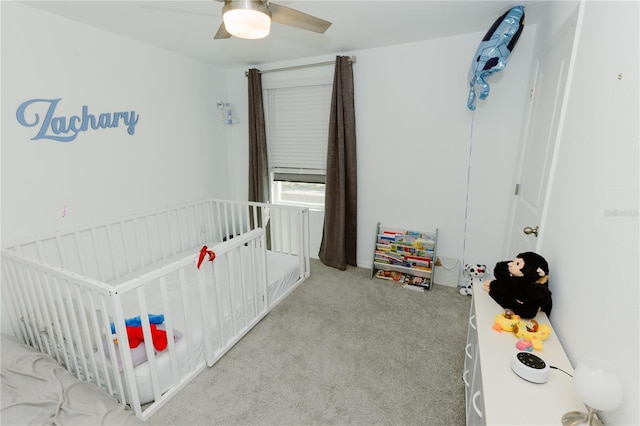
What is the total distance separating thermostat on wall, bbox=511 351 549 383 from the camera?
0.97 metres

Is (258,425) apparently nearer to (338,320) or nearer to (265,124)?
(338,320)

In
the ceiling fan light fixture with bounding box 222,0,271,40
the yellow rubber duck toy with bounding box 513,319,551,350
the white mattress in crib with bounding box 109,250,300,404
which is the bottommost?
the white mattress in crib with bounding box 109,250,300,404

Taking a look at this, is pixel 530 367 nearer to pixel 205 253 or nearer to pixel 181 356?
pixel 205 253

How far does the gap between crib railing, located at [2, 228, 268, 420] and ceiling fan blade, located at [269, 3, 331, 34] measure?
4.22 ft

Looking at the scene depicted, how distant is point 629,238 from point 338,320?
1.78m

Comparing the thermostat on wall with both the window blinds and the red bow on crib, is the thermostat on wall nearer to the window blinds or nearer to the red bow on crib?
the red bow on crib

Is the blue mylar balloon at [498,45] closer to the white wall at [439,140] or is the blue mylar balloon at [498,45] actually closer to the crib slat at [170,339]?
the white wall at [439,140]

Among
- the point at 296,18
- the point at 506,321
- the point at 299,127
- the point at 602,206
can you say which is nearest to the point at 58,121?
the point at 296,18

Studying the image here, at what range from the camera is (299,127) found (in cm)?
326

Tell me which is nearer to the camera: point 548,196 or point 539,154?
point 548,196

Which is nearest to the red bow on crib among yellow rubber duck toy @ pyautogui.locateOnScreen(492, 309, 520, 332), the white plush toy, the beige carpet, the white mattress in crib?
the white mattress in crib

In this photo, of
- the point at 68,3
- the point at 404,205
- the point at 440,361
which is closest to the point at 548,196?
the point at 440,361

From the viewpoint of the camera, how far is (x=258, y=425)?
147 cm

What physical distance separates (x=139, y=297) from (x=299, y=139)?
231cm
